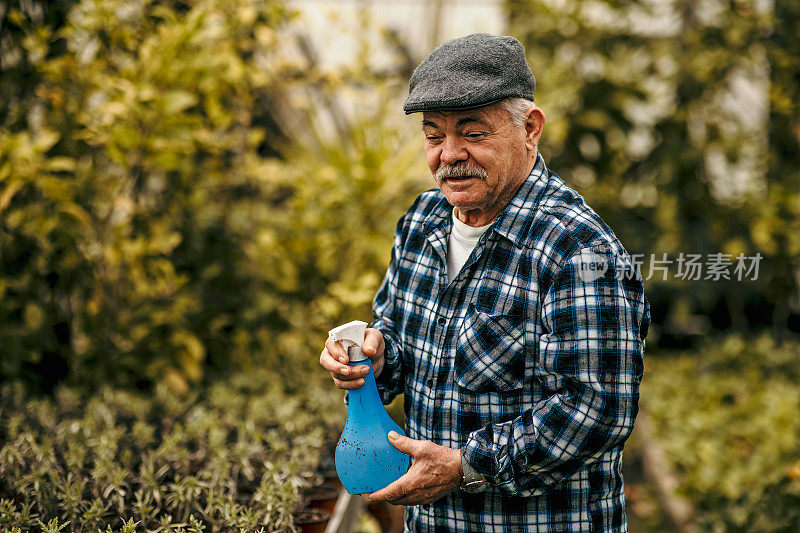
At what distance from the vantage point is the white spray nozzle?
1454mm

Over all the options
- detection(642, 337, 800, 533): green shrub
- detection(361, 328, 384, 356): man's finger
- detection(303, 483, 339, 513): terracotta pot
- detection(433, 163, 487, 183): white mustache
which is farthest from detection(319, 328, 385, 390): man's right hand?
detection(642, 337, 800, 533): green shrub

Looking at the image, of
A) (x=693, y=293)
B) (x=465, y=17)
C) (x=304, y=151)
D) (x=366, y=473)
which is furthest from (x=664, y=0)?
(x=366, y=473)

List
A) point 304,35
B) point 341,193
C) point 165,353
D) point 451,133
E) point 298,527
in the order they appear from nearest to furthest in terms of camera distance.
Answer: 1. point 451,133
2. point 298,527
3. point 165,353
4. point 341,193
5. point 304,35

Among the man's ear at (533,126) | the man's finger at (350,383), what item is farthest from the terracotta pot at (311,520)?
the man's ear at (533,126)

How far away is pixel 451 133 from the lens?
1.42 m

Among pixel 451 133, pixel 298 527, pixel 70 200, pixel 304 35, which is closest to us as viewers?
pixel 451 133

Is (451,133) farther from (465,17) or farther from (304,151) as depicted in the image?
(465,17)

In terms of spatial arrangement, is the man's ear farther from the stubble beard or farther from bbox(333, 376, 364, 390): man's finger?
bbox(333, 376, 364, 390): man's finger

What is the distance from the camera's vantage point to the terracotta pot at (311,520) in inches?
82.9

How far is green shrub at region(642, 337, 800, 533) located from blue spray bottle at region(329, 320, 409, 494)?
82.1 inches

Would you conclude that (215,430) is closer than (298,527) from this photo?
No

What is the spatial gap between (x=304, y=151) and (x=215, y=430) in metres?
1.73

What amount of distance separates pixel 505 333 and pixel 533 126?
17.1 inches

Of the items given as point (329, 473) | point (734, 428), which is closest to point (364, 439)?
point (329, 473)
